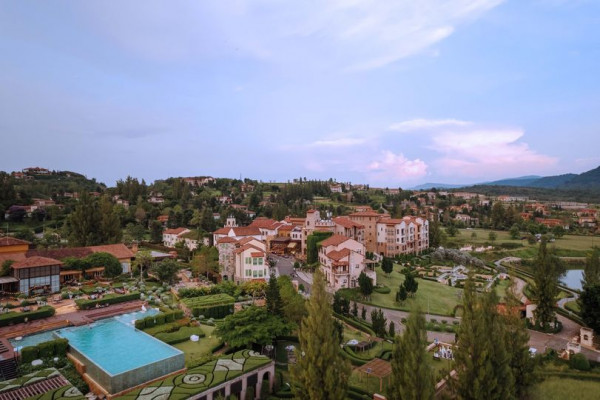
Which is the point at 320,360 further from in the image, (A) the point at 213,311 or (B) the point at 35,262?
(B) the point at 35,262

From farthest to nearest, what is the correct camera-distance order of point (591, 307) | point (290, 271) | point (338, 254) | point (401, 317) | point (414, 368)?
point (290, 271), point (338, 254), point (401, 317), point (591, 307), point (414, 368)

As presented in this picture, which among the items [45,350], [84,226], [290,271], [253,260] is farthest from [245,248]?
[84,226]

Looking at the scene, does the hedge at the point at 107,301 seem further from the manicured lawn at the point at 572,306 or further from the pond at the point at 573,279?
the pond at the point at 573,279

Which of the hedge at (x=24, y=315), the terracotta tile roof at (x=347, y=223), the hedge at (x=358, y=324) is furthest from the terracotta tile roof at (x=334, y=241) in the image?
the hedge at (x=24, y=315)

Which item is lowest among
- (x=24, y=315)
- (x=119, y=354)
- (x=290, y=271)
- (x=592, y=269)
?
(x=290, y=271)

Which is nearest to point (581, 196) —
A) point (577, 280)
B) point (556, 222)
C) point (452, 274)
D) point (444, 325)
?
point (556, 222)

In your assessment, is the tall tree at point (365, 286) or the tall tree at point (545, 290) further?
the tall tree at point (365, 286)
